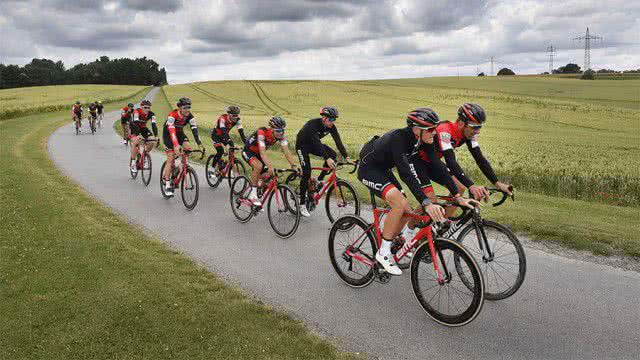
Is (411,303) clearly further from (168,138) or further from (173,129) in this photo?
(168,138)

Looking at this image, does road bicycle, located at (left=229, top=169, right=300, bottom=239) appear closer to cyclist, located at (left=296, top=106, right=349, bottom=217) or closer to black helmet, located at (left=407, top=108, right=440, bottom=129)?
cyclist, located at (left=296, top=106, right=349, bottom=217)

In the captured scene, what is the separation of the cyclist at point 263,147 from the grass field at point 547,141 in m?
3.22

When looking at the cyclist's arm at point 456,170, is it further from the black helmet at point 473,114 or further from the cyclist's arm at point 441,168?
the black helmet at point 473,114

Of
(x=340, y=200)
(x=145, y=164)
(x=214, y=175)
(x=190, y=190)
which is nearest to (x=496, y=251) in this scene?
(x=340, y=200)

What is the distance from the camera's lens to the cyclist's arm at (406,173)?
5.32m

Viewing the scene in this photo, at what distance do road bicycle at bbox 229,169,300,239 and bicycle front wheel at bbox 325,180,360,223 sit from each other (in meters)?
0.94

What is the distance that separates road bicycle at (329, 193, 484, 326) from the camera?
501cm

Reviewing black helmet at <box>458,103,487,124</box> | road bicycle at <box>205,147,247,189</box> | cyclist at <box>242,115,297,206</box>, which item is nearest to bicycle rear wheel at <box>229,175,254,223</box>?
cyclist at <box>242,115,297,206</box>

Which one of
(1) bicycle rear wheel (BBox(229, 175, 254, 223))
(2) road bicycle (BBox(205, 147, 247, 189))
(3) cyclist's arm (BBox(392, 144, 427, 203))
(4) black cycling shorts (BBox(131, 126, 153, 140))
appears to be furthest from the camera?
(4) black cycling shorts (BBox(131, 126, 153, 140))

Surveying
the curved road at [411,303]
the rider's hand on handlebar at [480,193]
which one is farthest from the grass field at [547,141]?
the rider's hand on handlebar at [480,193]

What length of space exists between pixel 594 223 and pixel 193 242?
702cm

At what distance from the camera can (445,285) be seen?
212 inches

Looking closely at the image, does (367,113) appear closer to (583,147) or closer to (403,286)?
(583,147)

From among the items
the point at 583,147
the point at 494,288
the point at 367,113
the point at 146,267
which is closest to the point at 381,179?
the point at 494,288
